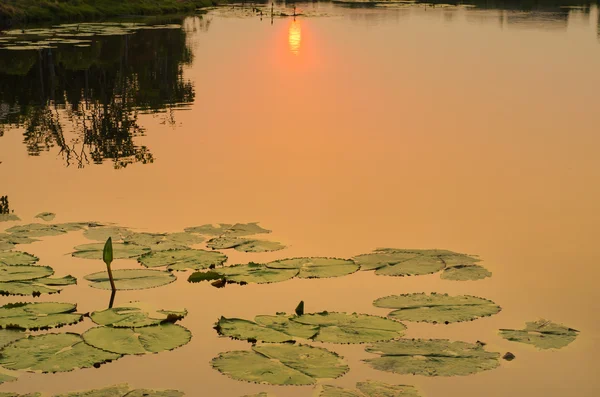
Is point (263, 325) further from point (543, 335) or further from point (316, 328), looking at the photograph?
point (543, 335)

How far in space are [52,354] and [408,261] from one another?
4.09 metres

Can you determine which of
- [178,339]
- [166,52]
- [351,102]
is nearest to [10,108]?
[351,102]

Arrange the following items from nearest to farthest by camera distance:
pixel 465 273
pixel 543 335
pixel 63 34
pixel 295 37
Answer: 1. pixel 543 335
2. pixel 465 273
3. pixel 63 34
4. pixel 295 37

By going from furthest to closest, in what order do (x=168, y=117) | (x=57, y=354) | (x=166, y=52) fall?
(x=166, y=52) → (x=168, y=117) → (x=57, y=354)

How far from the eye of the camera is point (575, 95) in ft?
80.7

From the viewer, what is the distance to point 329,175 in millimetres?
15461

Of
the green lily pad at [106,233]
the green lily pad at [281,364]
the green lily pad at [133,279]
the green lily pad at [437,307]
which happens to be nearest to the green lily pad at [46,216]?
the green lily pad at [106,233]

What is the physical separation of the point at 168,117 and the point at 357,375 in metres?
15.4

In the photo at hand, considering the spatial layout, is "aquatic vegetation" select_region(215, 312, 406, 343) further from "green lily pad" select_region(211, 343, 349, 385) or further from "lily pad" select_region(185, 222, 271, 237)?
"lily pad" select_region(185, 222, 271, 237)

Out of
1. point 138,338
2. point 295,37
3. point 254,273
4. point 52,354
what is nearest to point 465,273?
point 254,273

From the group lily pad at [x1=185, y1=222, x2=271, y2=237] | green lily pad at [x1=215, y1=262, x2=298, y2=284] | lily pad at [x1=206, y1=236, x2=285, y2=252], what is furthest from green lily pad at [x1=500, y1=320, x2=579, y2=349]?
lily pad at [x1=185, y1=222, x2=271, y2=237]

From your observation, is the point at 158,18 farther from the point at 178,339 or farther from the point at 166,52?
the point at 178,339

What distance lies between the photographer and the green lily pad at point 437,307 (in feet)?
27.5

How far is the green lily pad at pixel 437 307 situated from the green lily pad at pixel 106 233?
12.0 feet
